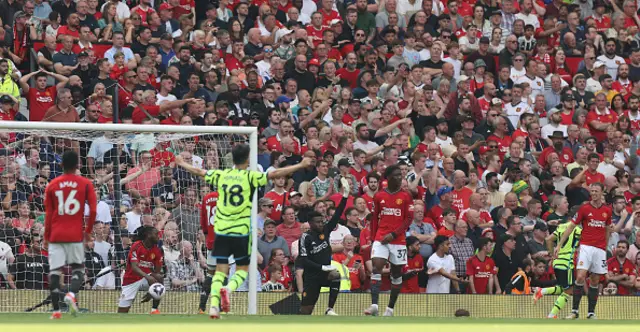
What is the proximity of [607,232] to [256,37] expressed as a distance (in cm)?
832

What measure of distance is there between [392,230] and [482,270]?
9.62ft

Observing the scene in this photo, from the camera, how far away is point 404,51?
2642 cm

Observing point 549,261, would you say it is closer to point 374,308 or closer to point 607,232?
point 607,232

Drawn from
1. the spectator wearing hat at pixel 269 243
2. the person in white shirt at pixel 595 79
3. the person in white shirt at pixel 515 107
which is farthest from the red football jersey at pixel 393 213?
the person in white shirt at pixel 595 79

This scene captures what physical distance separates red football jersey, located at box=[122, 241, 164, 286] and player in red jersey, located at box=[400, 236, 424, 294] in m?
4.13

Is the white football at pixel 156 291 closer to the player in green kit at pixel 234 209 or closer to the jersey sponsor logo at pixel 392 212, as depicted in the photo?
the player in green kit at pixel 234 209

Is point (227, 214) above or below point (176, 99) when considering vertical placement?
below

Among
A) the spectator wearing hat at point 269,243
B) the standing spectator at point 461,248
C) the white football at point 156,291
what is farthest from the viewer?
the standing spectator at point 461,248

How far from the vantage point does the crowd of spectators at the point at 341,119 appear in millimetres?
19641

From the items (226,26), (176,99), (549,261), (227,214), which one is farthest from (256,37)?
(227,214)

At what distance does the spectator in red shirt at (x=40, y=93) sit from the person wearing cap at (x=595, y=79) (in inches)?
439

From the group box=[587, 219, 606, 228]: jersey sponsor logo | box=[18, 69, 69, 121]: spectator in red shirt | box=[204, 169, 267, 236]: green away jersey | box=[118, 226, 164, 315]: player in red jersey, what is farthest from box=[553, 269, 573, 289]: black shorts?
box=[18, 69, 69, 121]: spectator in red shirt

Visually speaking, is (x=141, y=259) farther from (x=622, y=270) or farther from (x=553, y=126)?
(x=553, y=126)

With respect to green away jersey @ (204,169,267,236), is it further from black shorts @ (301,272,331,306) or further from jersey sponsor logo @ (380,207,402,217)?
jersey sponsor logo @ (380,207,402,217)
